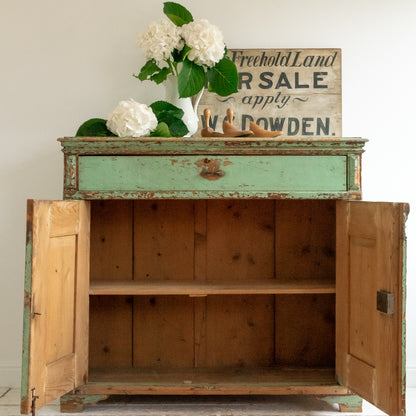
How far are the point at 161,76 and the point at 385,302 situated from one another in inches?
46.8

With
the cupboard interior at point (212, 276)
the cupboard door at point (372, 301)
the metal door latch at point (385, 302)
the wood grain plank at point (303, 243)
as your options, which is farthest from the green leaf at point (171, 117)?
the metal door latch at point (385, 302)

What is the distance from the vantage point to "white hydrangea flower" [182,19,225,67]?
185 cm

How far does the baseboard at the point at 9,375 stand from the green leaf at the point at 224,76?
4.80 ft

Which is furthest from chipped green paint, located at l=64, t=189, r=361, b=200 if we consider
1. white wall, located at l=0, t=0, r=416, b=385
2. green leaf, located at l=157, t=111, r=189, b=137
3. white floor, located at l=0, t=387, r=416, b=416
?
white floor, located at l=0, t=387, r=416, b=416

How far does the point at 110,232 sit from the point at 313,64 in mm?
1131

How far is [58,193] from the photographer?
220 cm

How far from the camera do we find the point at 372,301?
1.59 meters

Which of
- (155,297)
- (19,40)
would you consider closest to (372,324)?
(155,297)

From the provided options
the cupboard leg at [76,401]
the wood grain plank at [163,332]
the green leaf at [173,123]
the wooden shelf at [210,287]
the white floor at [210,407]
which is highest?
the green leaf at [173,123]

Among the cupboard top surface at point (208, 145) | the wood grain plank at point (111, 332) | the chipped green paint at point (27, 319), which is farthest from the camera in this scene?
the wood grain plank at point (111, 332)

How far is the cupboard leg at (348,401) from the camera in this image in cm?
180

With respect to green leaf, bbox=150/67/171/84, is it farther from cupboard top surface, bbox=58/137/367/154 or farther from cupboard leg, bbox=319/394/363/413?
cupboard leg, bbox=319/394/363/413

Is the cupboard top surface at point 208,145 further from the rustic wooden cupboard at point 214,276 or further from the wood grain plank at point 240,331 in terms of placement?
the wood grain plank at point 240,331

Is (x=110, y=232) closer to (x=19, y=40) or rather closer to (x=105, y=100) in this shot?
(x=105, y=100)
